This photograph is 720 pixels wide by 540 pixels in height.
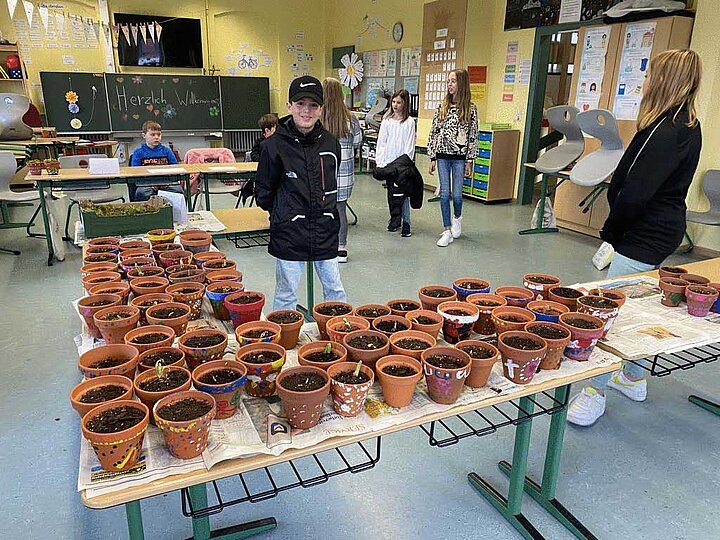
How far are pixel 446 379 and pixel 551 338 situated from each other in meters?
0.39

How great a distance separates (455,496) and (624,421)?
96 centimetres

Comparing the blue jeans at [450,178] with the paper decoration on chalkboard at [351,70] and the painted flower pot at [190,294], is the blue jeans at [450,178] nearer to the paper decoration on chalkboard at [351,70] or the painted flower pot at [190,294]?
the painted flower pot at [190,294]

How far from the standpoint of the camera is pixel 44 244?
511cm

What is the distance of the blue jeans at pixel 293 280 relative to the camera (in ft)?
8.29

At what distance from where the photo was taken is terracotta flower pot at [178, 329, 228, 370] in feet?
4.48

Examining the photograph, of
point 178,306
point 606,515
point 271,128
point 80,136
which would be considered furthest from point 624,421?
point 80,136

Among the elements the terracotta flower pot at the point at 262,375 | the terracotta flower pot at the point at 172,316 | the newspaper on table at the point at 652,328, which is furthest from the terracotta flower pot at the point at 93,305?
the newspaper on table at the point at 652,328

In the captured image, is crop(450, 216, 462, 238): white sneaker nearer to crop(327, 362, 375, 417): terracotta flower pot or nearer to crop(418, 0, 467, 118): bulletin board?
crop(418, 0, 467, 118): bulletin board

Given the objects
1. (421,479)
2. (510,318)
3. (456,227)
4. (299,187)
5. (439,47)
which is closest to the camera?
(510,318)

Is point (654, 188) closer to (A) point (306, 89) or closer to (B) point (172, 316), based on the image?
(A) point (306, 89)

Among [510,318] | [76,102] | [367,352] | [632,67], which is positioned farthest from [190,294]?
[76,102]

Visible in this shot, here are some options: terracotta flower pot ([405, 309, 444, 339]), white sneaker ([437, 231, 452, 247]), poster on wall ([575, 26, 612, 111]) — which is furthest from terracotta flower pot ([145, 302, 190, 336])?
poster on wall ([575, 26, 612, 111])

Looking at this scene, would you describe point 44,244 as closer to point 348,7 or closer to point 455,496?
point 455,496

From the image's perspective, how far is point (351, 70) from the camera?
9703 mm
